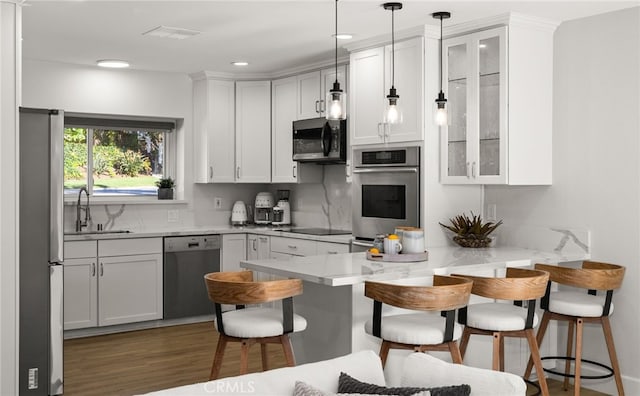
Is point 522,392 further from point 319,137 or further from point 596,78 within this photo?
point 319,137

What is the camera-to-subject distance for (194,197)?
689 cm

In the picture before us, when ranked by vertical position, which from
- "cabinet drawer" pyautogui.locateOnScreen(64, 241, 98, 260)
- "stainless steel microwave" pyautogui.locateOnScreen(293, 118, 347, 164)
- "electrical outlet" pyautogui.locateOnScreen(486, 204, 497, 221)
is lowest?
"cabinet drawer" pyautogui.locateOnScreen(64, 241, 98, 260)

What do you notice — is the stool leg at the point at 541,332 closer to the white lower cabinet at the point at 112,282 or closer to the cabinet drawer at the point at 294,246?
the cabinet drawer at the point at 294,246

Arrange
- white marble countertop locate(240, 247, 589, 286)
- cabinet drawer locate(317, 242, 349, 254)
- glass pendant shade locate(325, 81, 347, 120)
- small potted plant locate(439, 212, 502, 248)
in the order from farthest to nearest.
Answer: cabinet drawer locate(317, 242, 349, 254), small potted plant locate(439, 212, 502, 248), glass pendant shade locate(325, 81, 347, 120), white marble countertop locate(240, 247, 589, 286)

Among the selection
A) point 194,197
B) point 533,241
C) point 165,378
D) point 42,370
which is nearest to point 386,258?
point 533,241

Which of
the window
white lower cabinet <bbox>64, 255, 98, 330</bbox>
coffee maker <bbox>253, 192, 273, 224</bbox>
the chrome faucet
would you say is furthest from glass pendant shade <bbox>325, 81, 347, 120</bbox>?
the window

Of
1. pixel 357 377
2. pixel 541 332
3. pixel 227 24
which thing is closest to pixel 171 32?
pixel 227 24

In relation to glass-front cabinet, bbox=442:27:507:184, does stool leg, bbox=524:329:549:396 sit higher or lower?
lower

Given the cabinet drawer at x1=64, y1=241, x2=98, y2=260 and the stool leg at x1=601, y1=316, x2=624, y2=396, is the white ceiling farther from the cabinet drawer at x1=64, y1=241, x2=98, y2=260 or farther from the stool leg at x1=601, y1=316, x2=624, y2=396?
the stool leg at x1=601, y1=316, x2=624, y2=396

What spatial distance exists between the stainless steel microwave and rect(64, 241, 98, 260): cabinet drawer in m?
1.89

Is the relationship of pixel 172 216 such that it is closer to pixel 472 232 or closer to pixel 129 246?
pixel 129 246

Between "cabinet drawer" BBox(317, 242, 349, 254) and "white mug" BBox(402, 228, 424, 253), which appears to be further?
"cabinet drawer" BBox(317, 242, 349, 254)

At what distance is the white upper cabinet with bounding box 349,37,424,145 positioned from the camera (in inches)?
188

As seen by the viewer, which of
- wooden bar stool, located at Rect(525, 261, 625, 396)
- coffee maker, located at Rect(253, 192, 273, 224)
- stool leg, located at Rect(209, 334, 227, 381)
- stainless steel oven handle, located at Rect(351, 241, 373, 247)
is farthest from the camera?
coffee maker, located at Rect(253, 192, 273, 224)
